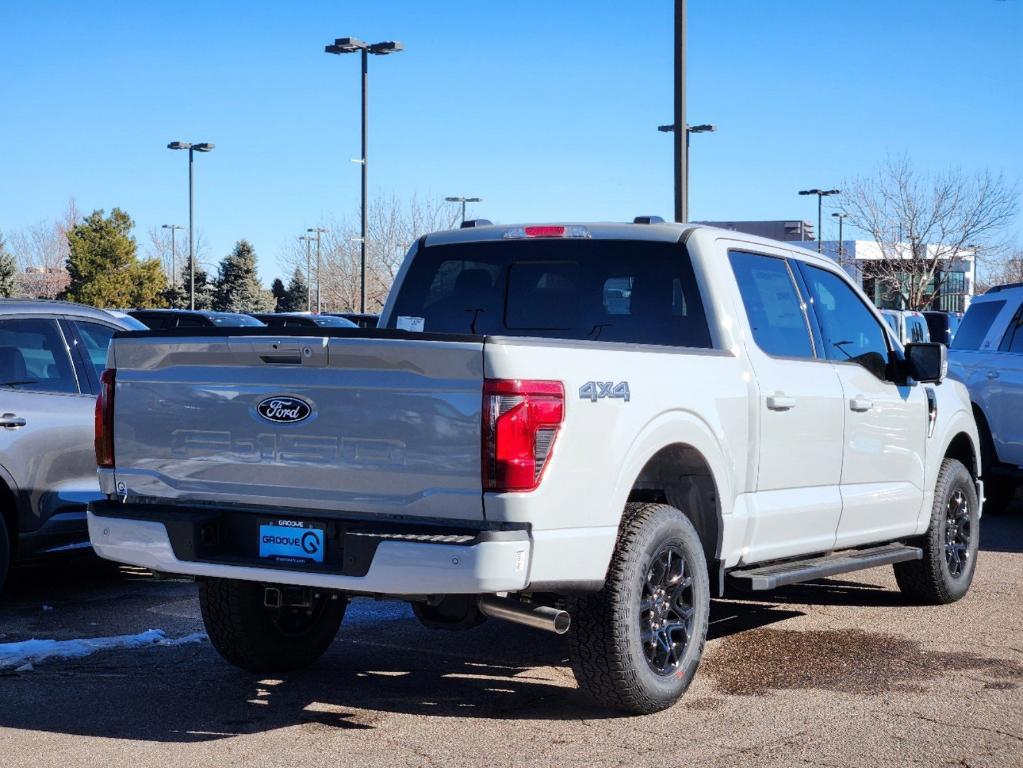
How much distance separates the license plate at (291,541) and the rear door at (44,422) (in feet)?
10.6

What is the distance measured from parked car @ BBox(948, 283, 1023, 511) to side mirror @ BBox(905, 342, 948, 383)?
499cm

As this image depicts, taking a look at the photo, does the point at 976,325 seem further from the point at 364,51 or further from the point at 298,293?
the point at 298,293

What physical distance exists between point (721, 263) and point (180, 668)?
314cm

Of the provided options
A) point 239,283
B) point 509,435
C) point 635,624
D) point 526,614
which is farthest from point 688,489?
point 239,283

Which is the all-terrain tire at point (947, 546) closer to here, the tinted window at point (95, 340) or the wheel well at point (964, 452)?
the wheel well at point (964, 452)

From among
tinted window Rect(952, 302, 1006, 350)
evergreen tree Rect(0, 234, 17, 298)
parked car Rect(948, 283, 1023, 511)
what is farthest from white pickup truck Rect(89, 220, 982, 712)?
evergreen tree Rect(0, 234, 17, 298)

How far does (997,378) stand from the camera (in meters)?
12.5

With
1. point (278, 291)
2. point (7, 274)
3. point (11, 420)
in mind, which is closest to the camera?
point (11, 420)

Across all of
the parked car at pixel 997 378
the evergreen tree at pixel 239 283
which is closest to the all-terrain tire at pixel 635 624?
the parked car at pixel 997 378

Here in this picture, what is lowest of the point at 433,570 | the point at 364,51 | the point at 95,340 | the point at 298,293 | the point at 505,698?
the point at 505,698

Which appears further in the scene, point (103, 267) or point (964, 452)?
point (103, 267)

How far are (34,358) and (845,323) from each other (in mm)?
4690

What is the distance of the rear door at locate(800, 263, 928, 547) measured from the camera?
7.27 meters

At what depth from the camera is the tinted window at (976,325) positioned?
13.1m
